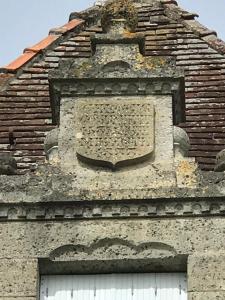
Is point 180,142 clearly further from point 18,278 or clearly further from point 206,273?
point 18,278

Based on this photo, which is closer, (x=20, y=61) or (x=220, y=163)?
(x=220, y=163)

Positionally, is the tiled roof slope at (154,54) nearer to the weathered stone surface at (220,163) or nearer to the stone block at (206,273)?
the weathered stone surface at (220,163)

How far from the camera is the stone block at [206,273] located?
1489 cm

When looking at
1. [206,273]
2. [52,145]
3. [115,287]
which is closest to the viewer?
[206,273]

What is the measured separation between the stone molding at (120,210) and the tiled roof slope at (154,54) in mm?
3138

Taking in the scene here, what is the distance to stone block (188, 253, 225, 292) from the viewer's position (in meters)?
14.9

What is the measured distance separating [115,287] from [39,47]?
24.1 feet

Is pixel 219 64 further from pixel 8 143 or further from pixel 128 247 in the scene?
pixel 128 247

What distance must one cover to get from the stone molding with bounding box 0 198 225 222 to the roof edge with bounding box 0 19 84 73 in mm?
6397

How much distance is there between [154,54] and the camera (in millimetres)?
21828

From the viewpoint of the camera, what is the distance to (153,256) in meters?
15.2

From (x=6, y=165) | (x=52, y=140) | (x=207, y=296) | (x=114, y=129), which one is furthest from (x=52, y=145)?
(x=207, y=296)

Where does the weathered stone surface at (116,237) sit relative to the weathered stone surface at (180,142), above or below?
below

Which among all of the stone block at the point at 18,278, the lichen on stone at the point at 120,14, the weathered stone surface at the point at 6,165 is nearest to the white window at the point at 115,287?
the stone block at the point at 18,278
